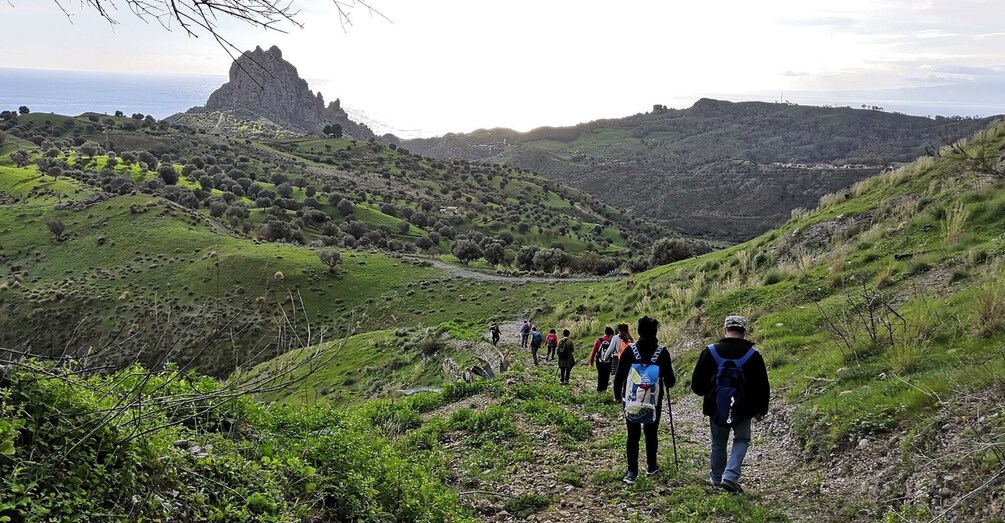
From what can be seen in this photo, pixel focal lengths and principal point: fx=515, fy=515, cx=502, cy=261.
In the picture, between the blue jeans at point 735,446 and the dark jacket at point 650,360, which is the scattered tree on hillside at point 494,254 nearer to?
the dark jacket at point 650,360

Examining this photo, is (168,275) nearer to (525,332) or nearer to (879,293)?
(525,332)

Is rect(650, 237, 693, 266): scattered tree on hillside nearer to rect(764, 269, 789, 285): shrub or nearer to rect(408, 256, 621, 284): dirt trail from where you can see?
rect(408, 256, 621, 284): dirt trail

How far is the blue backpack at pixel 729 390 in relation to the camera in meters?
6.07

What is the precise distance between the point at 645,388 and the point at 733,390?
1.08 meters

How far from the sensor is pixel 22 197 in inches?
2837

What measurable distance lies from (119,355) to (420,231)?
89252mm

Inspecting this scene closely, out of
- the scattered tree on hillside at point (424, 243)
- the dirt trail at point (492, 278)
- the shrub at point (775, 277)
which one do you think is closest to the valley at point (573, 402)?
the shrub at point (775, 277)

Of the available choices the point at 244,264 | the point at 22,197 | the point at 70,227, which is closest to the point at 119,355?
the point at 244,264

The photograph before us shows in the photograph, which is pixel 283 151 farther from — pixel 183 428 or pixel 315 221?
pixel 183 428

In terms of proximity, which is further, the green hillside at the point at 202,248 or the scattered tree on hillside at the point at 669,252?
the scattered tree on hillside at the point at 669,252

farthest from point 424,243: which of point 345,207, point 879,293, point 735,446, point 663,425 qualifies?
point 735,446

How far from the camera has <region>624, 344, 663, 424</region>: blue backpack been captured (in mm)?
6727

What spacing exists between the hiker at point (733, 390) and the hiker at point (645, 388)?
0.57 metres

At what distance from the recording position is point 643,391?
6.74m
